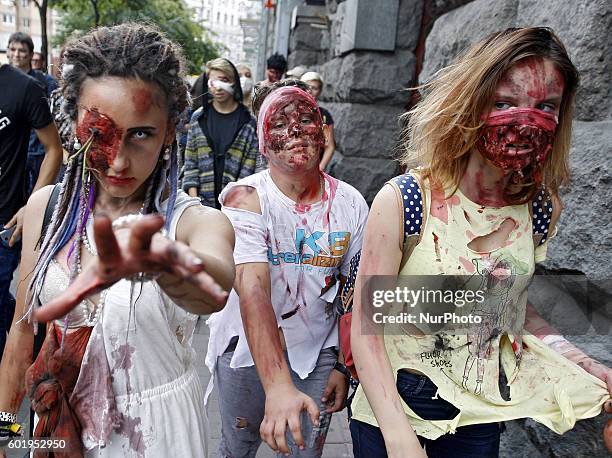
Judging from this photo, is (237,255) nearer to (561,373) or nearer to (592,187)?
(561,373)

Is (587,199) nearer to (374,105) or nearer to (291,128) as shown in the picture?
(291,128)

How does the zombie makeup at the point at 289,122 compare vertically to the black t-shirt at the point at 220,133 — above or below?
above

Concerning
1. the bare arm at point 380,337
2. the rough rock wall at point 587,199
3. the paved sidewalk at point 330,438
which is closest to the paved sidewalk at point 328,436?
the paved sidewalk at point 330,438

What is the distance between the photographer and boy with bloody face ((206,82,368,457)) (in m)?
2.22

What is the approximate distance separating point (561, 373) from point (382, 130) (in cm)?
424

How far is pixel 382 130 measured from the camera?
19.0 ft

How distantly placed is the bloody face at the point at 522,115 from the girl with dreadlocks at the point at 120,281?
80 centimetres

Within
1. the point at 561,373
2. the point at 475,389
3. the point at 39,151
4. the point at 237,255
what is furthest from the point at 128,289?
the point at 39,151

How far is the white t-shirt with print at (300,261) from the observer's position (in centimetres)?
223

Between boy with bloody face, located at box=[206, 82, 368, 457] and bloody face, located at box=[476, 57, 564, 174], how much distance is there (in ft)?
2.43

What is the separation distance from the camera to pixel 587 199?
2303mm

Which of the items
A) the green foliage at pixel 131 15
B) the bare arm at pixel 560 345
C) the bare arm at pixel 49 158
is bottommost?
the bare arm at pixel 560 345

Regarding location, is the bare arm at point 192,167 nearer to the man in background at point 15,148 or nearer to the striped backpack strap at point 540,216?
the man in background at point 15,148

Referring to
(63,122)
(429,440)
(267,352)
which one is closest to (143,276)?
(63,122)
